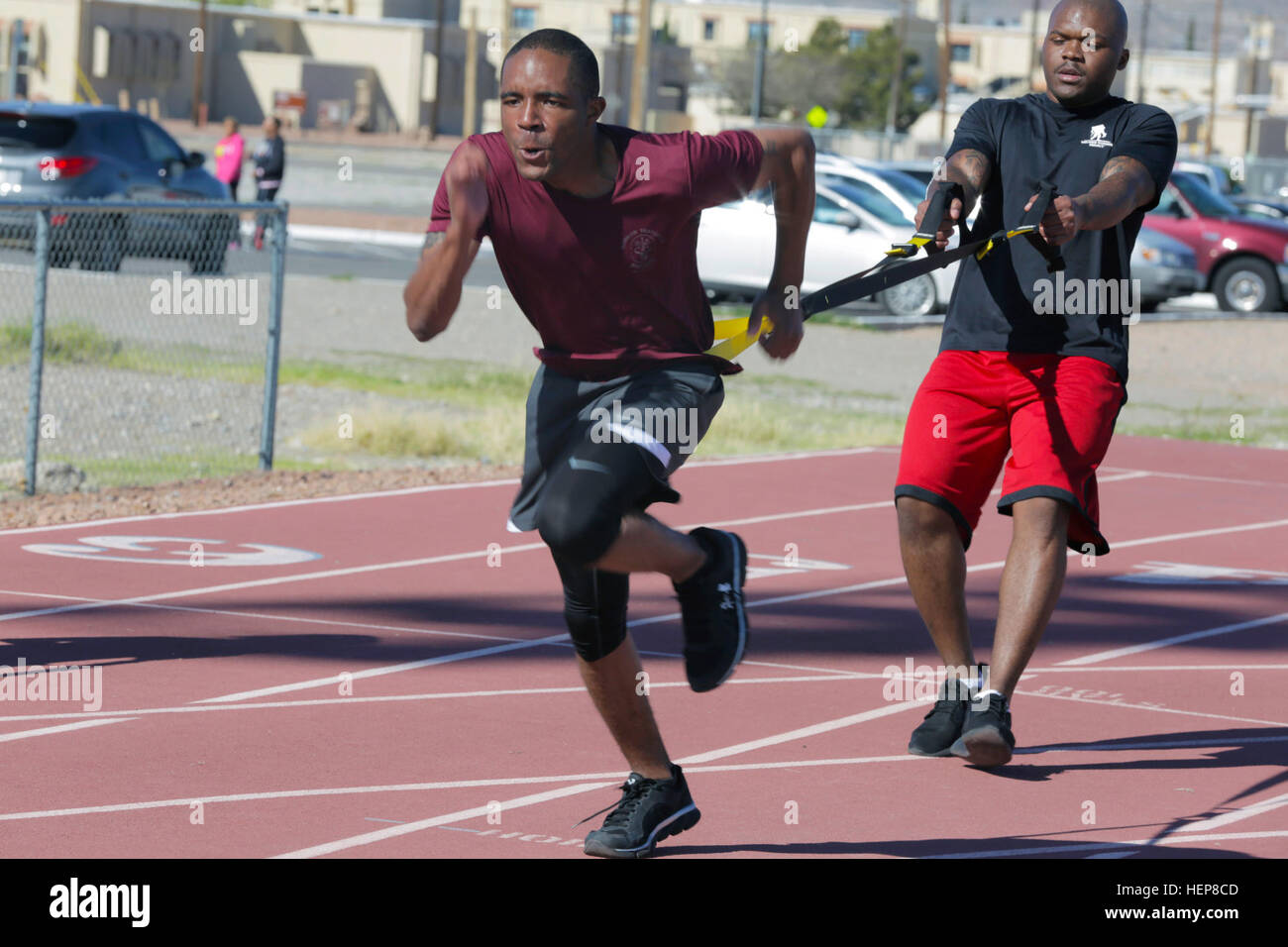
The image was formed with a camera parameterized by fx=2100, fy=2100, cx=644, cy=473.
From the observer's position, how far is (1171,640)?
8.43m

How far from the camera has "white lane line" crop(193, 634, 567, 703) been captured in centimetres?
690

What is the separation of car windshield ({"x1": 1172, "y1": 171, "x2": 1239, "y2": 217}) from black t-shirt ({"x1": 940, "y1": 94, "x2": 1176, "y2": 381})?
22396 mm

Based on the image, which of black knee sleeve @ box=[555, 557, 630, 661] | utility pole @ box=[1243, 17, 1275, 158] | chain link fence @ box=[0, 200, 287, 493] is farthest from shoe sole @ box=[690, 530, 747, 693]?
utility pole @ box=[1243, 17, 1275, 158]

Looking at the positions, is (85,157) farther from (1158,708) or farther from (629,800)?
(629,800)

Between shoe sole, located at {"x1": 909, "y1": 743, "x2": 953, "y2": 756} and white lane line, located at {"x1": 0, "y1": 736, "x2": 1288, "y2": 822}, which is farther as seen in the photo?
shoe sole, located at {"x1": 909, "y1": 743, "x2": 953, "y2": 756}

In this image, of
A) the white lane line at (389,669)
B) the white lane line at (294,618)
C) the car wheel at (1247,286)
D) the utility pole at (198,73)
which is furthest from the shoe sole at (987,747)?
the utility pole at (198,73)

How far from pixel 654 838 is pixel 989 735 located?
1.35 metres

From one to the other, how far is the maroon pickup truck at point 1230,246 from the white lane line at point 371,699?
826 inches

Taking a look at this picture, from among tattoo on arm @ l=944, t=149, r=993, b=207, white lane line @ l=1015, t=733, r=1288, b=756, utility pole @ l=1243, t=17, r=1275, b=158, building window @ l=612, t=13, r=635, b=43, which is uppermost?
utility pole @ l=1243, t=17, r=1275, b=158

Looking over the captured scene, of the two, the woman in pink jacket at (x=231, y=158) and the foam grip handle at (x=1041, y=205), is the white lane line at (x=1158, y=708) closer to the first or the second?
the foam grip handle at (x=1041, y=205)

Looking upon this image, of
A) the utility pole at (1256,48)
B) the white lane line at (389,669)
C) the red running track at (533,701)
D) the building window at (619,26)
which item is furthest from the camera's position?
the utility pole at (1256,48)

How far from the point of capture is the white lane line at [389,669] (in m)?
6.90

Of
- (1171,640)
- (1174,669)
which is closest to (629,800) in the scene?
(1174,669)

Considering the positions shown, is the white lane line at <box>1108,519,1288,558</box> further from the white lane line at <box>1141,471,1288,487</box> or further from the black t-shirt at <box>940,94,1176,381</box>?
the black t-shirt at <box>940,94,1176,381</box>
